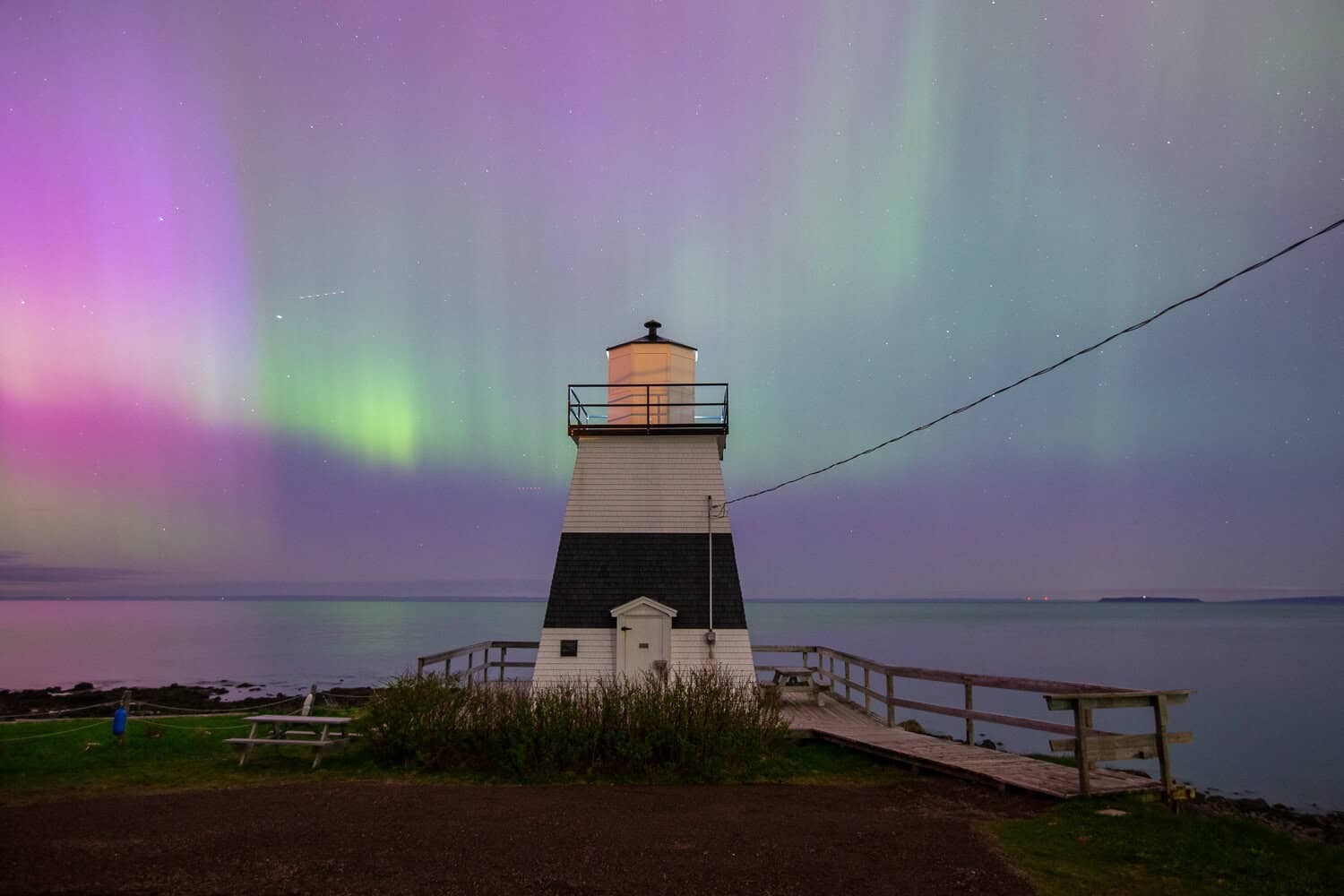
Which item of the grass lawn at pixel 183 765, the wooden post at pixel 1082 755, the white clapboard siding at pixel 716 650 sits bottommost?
the grass lawn at pixel 183 765

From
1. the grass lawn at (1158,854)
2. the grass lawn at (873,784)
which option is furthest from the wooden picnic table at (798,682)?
the grass lawn at (1158,854)

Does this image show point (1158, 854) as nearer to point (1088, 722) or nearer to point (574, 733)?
point (1088, 722)

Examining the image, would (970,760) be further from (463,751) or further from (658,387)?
(658,387)

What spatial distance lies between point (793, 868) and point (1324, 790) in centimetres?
2048

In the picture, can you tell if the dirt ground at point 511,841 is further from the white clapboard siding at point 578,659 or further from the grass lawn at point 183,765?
the white clapboard siding at point 578,659

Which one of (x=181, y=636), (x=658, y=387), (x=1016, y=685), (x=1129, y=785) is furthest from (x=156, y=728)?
(x=181, y=636)

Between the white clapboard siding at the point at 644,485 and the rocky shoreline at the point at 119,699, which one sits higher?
the white clapboard siding at the point at 644,485

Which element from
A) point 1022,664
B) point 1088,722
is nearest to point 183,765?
point 1088,722

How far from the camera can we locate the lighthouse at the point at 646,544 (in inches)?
556

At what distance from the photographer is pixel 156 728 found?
1217 cm

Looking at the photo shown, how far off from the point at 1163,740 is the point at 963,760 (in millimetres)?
2333

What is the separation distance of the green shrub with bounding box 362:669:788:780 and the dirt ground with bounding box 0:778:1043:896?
28.1 inches

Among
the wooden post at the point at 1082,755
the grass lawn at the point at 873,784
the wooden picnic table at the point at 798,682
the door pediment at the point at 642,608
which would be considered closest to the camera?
the grass lawn at the point at 873,784

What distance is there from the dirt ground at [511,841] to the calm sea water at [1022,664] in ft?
54.1
